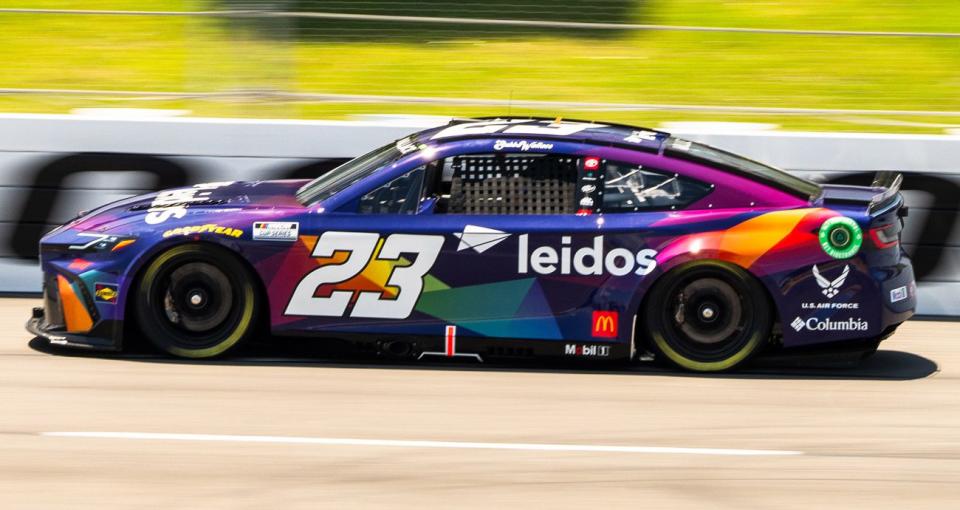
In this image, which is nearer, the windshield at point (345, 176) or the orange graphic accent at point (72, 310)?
the orange graphic accent at point (72, 310)

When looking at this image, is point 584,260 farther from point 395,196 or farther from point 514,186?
point 395,196

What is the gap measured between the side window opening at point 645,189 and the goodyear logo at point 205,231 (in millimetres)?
1973

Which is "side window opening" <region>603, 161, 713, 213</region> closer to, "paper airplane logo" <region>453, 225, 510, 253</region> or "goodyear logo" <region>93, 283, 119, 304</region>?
"paper airplane logo" <region>453, 225, 510, 253</region>

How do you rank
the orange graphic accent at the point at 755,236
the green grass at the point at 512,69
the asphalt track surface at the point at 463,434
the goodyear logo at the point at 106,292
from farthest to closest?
the green grass at the point at 512,69, the goodyear logo at the point at 106,292, the orange graphic accent at the point at 755,236, the asphalt track surface at the point at 463,434

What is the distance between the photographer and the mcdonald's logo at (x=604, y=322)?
23.1 feet

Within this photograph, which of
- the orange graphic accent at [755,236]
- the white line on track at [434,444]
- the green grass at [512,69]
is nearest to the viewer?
the white line on track at [434,444]

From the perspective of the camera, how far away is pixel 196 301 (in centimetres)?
718

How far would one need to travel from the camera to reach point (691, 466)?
5590 millimetres

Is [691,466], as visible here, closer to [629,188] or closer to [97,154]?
[629,188]

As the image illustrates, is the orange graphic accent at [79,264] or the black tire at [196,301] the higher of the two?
the orange graphic accent at [79,264]

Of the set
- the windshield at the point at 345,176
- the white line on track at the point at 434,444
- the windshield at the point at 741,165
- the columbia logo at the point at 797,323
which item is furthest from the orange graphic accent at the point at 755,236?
the windshield at the point at 345,176

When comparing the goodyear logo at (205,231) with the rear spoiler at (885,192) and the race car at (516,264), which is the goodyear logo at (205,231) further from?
the rear spoiler at (885,192)

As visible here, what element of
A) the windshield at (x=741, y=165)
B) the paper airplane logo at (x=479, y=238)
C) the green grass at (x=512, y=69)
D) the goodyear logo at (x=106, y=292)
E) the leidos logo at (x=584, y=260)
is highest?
the green grass at (x=512, y=69)

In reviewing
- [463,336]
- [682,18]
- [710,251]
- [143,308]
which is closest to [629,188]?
[710,251]
